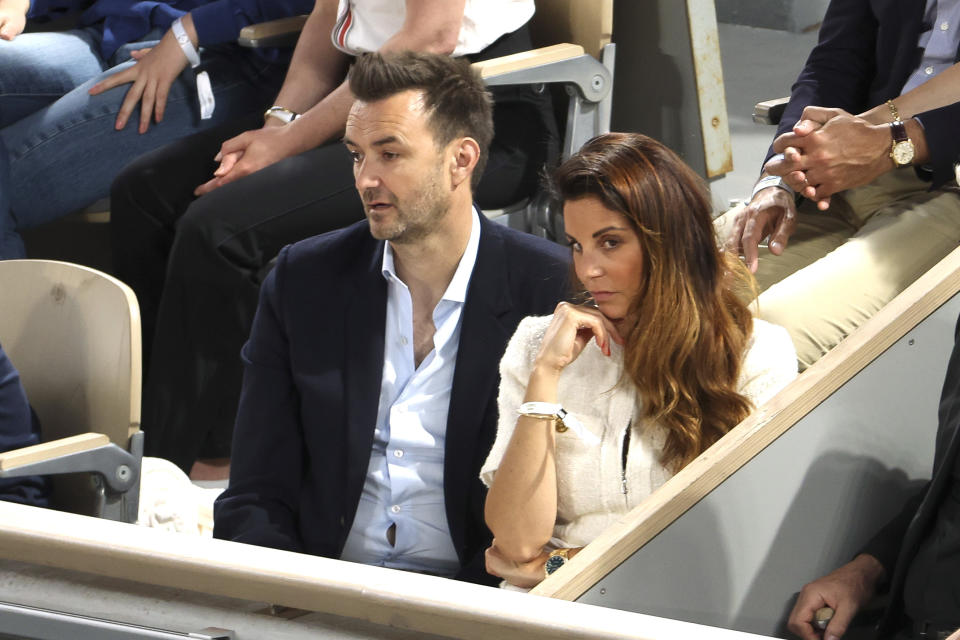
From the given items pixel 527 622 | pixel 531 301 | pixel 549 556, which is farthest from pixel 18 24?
pixel 527 622

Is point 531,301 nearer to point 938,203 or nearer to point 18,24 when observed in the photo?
point 938,203

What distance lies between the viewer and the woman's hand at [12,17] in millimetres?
2631

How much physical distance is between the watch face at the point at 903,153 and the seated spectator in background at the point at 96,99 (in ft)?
4.64

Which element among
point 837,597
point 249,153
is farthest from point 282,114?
point 837,597

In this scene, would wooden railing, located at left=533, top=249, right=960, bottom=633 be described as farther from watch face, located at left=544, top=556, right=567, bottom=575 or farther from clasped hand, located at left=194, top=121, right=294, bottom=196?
Result: clasped hand, located at left=194, top=121, right=294, bottom=196

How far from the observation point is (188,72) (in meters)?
2.64

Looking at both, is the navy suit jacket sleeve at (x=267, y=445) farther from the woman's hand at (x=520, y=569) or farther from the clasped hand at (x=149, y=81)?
the clasped hand at (x=149, y=81)

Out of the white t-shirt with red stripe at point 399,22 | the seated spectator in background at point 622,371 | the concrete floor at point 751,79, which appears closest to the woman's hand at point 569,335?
the seated spectator in background at point 622,371

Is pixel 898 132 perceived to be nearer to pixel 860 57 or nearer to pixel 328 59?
pixel 860 57

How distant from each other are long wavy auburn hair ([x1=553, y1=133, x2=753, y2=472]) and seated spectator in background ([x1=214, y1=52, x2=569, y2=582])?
28 centimetres

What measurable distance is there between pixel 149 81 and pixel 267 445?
4.01 feet

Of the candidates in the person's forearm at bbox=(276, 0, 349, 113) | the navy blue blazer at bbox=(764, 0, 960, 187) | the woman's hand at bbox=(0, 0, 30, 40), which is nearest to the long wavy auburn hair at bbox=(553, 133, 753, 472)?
the navy blue blazer at bbox=(764, 0, 960, 187)

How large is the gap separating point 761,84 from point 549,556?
2.65 meters

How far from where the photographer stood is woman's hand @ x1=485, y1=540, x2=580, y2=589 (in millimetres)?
1369
